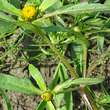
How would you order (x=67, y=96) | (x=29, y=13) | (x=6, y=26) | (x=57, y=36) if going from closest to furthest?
(x=6, y=26) → (x=29, y=13) → (x=67, y=96) → (x=57, y=36)

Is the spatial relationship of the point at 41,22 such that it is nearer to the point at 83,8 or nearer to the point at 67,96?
the point at 83,8

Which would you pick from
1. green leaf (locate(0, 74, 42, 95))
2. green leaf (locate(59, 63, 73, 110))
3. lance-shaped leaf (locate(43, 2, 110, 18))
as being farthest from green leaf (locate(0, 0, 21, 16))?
green leaf (locate(59, 63, 73, 110))

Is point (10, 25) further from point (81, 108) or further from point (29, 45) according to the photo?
point (81, 108)

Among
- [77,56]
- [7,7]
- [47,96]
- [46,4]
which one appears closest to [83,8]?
[46,4]

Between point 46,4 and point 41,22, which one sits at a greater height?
point 46,4

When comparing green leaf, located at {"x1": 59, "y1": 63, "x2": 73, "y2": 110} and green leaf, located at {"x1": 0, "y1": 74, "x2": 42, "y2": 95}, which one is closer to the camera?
green leaf, located at {"x1": 0, "y1": 74, "x2": 42, "y2": 95}

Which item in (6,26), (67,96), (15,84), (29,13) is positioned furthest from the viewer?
(67,96)

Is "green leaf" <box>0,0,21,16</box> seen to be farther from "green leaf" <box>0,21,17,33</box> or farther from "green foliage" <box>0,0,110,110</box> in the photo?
"green leaf" <box>0,21,17,33</box>

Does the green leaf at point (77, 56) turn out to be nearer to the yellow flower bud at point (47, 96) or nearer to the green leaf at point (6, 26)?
the yellow flower bud at point (47, 96)

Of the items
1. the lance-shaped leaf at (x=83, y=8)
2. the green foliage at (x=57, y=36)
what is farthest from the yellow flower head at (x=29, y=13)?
the lance-shaped leaf at (x=83, y=8)
